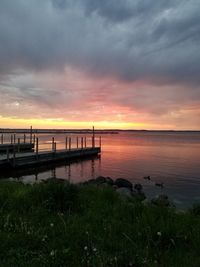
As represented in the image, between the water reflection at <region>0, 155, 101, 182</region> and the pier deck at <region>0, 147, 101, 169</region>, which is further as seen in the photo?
the pier deck at <region>0, 147, 101, 169</region>

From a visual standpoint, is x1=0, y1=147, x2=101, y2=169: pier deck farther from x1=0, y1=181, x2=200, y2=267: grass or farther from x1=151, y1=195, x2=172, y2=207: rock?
x1=0, y1=181, x2=200, y2=267: grass

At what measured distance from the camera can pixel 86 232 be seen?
5.21 m

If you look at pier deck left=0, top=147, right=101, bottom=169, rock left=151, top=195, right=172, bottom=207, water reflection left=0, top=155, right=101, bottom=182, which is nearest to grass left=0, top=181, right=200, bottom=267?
rock left=151, top=195, right=172, bottom=207

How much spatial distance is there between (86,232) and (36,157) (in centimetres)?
2377

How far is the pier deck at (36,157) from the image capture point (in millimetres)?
24689

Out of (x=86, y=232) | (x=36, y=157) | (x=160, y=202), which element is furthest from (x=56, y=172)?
(x=86, y=232)

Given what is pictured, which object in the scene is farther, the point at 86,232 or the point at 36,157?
the point at 36,157

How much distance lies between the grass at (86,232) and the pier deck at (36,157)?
1775 cm

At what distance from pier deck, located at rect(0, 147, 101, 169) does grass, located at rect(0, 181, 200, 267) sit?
17.8 metres

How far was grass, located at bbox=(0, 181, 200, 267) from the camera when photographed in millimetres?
4281

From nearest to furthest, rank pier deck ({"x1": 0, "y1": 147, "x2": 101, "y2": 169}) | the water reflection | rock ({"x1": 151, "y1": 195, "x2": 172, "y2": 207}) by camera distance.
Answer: rock ({"x1": 151, "y1": 195, "x2": 172, "y2": 207}) → the water reflection → pier deck ({"x1": 0, "y1": 147, "x2": 101, "y2": 169})

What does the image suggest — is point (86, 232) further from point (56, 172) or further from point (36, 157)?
point (36, 157)

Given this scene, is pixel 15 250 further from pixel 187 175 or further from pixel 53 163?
pixel 53 163

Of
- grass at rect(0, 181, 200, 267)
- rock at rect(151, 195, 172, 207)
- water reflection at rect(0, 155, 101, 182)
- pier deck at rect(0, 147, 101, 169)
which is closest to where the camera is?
grass at rect(0, 181, 200, 267)
